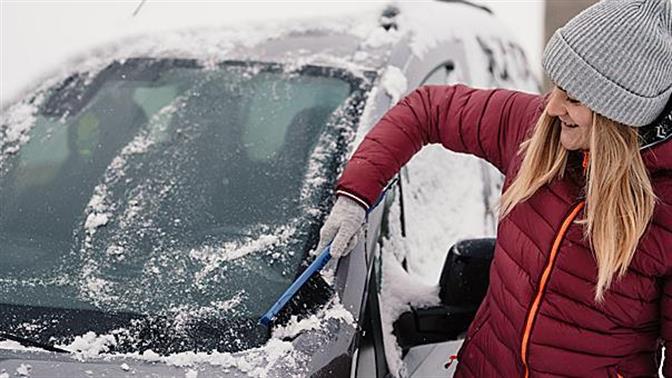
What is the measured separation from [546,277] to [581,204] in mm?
154

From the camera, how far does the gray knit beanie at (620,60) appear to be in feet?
6.06

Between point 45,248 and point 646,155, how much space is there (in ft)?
4.19

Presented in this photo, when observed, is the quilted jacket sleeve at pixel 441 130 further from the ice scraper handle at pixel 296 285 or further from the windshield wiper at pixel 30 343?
the windshield wiper at pixel 30 343

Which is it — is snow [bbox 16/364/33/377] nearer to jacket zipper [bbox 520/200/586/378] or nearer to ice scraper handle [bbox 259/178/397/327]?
ice scraper handle [bbox 259/178/397/327]

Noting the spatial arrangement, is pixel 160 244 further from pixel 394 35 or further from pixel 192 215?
pixel 394 35

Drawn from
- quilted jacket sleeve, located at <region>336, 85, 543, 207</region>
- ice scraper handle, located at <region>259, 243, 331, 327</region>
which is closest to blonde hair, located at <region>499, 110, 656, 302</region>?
quilted jacket sleeve, located at <region>336, 85, 543, 207</region>

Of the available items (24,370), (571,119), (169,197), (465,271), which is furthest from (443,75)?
(24,370)

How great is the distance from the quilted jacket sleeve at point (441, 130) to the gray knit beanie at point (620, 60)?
28 cm

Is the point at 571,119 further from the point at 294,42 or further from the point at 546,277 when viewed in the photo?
the point at 294,42

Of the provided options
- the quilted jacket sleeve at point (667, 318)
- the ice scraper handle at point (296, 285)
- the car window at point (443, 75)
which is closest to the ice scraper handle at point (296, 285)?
the ice scraper handle at point (296, 285)

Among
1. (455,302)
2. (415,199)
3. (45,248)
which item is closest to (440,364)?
(455,302)

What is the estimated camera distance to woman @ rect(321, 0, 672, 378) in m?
1.87

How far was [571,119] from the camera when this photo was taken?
76.5 inches

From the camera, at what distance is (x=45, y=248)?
2.28m
